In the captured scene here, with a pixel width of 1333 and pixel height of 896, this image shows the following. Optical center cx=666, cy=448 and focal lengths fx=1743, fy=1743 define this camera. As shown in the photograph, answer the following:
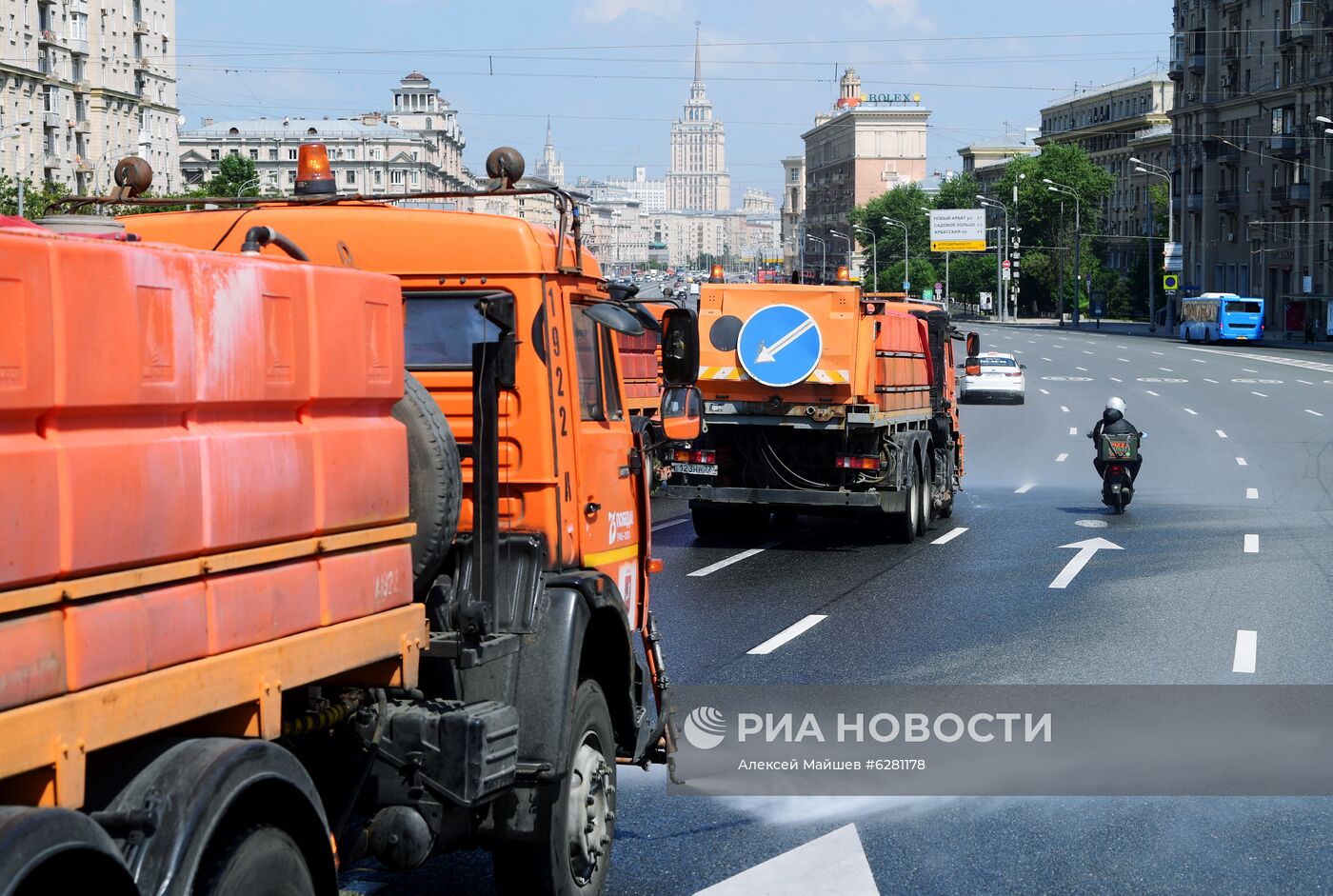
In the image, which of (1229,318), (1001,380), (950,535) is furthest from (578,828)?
(1229,318)

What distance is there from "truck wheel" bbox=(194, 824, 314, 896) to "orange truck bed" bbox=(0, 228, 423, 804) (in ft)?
1.04

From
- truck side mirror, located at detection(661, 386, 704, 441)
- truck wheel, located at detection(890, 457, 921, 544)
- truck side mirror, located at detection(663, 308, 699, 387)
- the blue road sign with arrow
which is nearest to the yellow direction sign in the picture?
truck wheel, located at detection(890, 457, 921, 544)

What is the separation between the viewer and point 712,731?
9.83 m

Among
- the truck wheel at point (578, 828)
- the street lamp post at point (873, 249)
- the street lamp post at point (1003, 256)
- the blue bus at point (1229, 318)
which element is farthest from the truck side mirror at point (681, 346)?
the street lamp post at point (873, 249)

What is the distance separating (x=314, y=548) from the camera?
4.45 meters

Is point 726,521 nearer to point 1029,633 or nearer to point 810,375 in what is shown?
point 810,375

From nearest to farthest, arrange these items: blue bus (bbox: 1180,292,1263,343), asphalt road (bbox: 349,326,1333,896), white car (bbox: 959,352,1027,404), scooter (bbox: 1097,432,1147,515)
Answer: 1. asphalt road (bbox: 349,326,1333,896)
2. scooter (bbox: 1097,432,1147,515)
3. white car (bbox: 959,352,1027,404)
4. blue bus (bbox: 1180,292,1263,343)

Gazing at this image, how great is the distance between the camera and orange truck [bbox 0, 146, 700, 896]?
3447 mm

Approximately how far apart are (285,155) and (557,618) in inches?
5763

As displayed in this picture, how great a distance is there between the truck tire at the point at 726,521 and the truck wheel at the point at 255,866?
15675mm

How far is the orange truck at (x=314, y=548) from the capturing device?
345 cm

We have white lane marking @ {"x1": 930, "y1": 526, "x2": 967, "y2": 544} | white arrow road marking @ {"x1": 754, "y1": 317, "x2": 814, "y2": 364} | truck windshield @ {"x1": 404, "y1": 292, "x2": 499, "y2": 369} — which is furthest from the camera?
white lane marking @ {"x1": 930, "y1": 526, "x2": 967, "y2": 544}

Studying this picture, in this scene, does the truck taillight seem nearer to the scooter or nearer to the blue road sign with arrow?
the blue road sign with arrow

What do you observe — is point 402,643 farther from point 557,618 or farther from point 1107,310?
point 1107,310
